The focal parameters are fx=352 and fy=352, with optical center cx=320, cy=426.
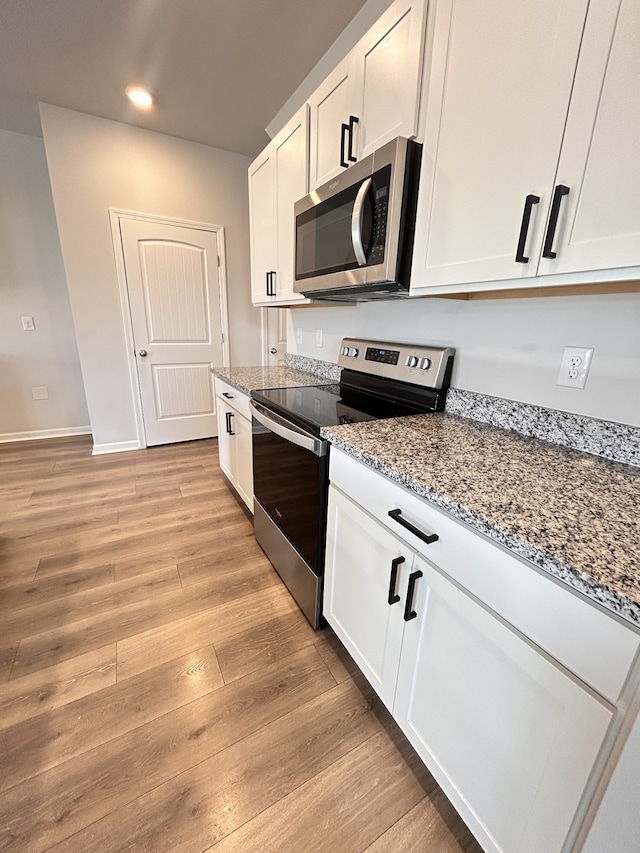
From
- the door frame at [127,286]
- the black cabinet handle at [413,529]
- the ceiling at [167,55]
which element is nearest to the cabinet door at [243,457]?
the black cabinet handle at [413,529]

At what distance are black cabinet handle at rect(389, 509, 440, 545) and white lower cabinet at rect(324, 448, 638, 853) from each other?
0.01 m

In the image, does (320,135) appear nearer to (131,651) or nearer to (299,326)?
(299,326)

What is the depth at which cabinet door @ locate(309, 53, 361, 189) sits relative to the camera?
4.38 feet

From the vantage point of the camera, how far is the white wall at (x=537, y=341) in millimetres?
938

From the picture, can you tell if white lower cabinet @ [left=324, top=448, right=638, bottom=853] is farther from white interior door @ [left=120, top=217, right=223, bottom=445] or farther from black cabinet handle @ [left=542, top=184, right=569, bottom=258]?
white interior door @ [left=120, top=217, right=223, bottom=445]

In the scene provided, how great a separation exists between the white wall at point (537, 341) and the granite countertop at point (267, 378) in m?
0.61

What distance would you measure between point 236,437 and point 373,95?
5.56ft

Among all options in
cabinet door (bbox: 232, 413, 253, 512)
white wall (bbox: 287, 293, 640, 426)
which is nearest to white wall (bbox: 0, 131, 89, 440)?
cabinet door (bbox: 232, 413, 253, 512)

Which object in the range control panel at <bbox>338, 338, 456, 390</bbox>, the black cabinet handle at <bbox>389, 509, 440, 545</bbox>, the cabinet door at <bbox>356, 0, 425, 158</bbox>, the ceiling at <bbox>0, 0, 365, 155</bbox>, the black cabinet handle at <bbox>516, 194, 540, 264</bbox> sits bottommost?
the black cabinet handle at <bbox>389, 509, 440, 545</bbox>

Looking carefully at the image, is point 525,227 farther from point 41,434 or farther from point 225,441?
point 41,434

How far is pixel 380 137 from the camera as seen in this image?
122 centimetres

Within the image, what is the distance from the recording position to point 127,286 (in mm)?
3070

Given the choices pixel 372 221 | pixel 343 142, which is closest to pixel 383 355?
pixel 372 221

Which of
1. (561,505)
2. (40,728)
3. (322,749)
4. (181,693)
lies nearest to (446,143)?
(561,505)
